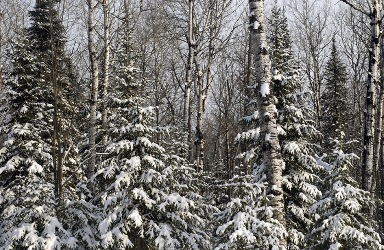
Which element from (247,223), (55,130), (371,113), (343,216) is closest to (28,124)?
(55,130)

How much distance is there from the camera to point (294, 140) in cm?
1016

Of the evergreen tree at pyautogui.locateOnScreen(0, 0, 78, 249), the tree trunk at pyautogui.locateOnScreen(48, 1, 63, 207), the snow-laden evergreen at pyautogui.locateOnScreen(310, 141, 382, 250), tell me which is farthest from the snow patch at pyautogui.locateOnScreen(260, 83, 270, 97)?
the evergreen tree at pyautogui.locateOnScreen(0, 0, 78, 249)

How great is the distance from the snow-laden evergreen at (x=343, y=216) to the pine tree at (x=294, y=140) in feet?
5.49

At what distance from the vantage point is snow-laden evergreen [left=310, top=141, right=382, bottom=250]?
6965 mm

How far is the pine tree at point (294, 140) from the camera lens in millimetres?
9430

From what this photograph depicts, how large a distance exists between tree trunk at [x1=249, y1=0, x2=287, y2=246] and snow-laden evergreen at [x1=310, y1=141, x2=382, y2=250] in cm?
100

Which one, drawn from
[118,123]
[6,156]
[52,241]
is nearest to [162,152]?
[118,123]

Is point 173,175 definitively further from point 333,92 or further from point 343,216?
point 333,92

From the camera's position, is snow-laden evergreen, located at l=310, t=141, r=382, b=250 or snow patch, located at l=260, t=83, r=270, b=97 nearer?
snow patch, located at l=260, t=83, r=270, b=97

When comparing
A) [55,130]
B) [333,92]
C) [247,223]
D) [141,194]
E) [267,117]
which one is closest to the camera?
[247,223]

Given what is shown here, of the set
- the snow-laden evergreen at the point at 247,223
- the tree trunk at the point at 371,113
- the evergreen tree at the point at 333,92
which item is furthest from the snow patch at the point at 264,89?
the evergreen tree at the point at 333,92

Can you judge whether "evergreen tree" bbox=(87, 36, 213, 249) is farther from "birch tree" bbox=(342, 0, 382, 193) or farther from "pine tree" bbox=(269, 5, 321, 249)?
"birch tree" bbox=(342, 0, 382, 193)

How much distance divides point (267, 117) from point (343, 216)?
225 centimetres

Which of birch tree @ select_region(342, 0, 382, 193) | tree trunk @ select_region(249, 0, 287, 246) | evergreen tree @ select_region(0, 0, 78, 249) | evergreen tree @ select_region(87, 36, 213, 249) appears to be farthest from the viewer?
evergreen tree @ select_region(0, 0, 78, 249)
